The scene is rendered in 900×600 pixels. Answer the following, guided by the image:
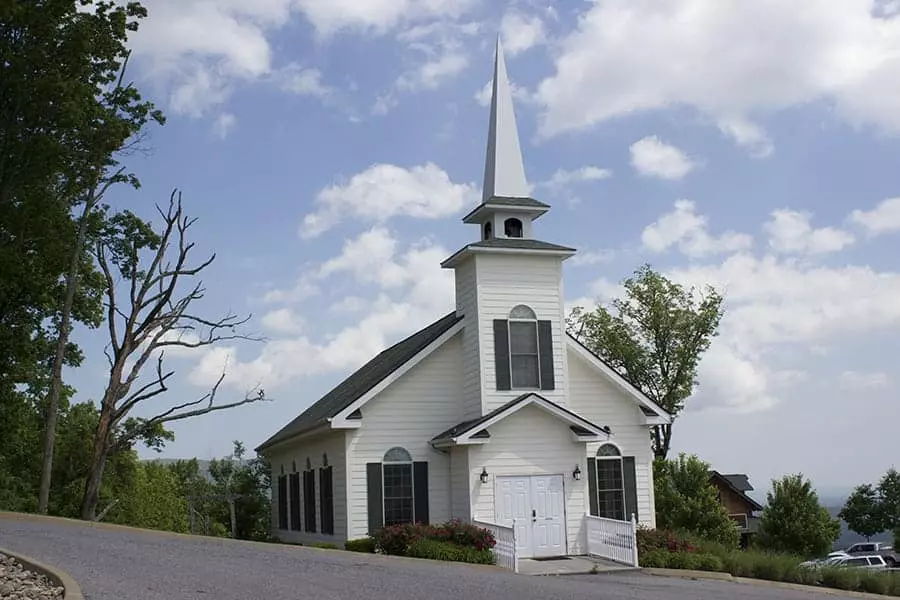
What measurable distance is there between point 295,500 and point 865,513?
2558 inches

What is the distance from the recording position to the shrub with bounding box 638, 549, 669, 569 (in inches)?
845

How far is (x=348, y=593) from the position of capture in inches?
496

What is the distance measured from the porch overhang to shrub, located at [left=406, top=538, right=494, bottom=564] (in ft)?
8.92

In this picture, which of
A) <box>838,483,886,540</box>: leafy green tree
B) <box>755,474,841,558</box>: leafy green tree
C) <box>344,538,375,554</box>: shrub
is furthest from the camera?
<box>838,483,886,540</box>: leafy green tree

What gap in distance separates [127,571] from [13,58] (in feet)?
51.8

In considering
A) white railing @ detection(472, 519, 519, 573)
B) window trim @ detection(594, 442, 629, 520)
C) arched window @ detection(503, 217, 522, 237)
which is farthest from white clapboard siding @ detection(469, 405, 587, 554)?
arched window @ detection(503, 217, 522, 237)

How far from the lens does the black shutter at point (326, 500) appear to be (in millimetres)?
24708

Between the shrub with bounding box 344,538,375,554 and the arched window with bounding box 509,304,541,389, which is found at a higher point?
the arched window with bounding box 509,304,541,389

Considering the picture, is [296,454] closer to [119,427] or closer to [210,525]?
[119,427]

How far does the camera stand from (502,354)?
2397cm

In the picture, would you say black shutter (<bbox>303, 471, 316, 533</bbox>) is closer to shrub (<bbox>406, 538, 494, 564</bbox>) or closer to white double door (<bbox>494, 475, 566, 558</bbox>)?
white double door (<bbox>494, 475, 566, 558</bbox>)

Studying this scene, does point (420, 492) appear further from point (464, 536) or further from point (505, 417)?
point (464, 536)

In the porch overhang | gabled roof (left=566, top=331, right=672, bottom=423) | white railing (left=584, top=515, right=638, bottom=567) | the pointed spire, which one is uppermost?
the pointed spire

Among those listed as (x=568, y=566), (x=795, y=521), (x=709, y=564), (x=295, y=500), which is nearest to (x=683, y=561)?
(x=709, y=564)
